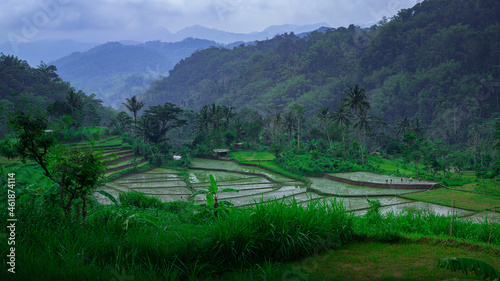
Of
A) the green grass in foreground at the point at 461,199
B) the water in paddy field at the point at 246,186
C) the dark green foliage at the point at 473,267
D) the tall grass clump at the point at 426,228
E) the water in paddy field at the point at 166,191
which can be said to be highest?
the dark green foliage at the point at 473,267

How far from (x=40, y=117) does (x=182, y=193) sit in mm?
12195

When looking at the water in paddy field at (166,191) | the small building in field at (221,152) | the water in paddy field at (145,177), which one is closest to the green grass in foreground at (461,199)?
the water in paddy field at (166,191)

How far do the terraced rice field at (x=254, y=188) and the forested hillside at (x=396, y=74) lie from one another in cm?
1625

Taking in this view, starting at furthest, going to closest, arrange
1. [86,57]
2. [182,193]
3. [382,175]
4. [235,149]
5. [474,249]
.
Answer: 1. [86,57]
2. [235,149]
3. [382,175]
4. [182,193]
5. [474,249]

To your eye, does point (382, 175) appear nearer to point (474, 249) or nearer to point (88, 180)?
point (474, 249)

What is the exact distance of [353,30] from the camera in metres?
79.4

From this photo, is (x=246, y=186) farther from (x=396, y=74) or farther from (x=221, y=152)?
(x=396, y=74)

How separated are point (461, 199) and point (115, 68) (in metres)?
150

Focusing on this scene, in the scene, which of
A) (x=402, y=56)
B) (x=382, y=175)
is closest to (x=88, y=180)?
(x=382, y=175)

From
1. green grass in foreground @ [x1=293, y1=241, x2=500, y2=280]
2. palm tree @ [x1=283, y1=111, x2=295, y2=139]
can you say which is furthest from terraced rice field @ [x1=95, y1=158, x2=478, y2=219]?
palm tree @ [x1=283, y1=111, x2=295, y2=139]

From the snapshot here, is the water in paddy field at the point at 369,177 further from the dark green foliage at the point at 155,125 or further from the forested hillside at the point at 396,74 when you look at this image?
the dark green foliage at the point at 155,125

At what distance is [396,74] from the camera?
57.1 m

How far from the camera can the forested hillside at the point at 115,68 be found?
114375mm

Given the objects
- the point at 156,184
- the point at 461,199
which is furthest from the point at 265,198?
the point at 461,199
